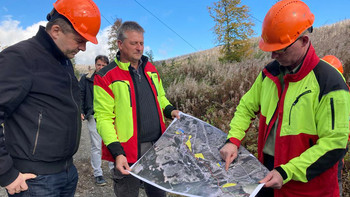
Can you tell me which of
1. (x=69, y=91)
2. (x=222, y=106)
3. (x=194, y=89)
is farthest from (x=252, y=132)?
(x=69, y=91)

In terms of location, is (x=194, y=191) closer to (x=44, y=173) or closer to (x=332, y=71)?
(x=44, y=173)

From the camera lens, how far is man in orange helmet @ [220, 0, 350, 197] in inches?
57.3

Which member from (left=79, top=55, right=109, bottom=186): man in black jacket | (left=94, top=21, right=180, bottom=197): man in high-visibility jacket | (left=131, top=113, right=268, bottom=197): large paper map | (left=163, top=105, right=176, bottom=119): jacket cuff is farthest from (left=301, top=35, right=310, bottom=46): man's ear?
(left=79, top=55, right=109, bottom=186): man in black jacket

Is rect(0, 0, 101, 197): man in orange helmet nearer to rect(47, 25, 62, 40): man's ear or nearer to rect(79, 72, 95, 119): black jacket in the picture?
rect(47, 25, 62, 40): man's ear

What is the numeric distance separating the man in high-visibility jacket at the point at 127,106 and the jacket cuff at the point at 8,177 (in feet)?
2.45

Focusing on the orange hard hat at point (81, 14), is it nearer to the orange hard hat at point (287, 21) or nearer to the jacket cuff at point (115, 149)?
the jacket cuff at point (115, 149)

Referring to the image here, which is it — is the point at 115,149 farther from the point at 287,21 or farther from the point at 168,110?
the point at 287,21

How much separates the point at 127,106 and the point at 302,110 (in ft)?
4.84

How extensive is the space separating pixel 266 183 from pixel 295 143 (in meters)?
0.33

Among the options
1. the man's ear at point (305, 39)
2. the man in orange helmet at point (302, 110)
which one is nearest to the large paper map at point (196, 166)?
the man in orange helmet at point (302, 110)

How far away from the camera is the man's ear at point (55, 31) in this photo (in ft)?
5.87

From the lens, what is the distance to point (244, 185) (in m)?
1.60

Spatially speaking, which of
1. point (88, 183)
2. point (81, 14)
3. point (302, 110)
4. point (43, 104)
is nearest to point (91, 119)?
point (88, 183)

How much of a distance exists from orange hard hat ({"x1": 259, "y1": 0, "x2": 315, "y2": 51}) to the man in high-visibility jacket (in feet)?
3.91
